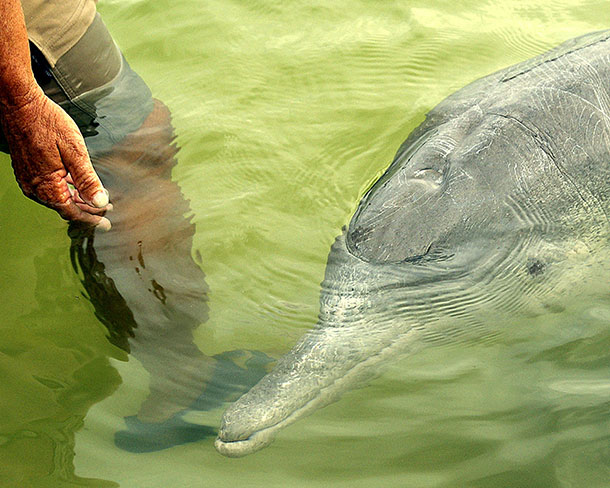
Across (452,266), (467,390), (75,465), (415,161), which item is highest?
(415,161)

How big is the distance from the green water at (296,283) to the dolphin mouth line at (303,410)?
0.18ft

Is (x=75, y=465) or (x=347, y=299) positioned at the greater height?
(x=347, y=299)

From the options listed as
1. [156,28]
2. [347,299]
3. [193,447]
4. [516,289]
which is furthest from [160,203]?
[156,28]

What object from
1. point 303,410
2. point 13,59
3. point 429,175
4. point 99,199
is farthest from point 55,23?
point 303,410

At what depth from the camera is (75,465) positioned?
337 centimetres

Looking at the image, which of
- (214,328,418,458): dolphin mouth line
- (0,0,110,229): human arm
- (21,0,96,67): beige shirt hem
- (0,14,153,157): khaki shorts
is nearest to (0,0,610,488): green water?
(214,328,418,458): dolphin mouth line

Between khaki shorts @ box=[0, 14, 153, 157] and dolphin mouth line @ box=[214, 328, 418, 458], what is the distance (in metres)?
2.37

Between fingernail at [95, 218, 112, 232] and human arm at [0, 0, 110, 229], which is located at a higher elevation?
human arm at [0, 0, 110, 229]

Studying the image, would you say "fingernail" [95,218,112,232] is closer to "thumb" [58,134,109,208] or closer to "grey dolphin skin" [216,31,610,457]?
"thumb" [58,134,109,208]

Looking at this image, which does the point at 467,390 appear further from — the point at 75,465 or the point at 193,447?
the point at 75,465

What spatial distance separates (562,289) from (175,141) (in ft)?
9.83

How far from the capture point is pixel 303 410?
3.57 metres

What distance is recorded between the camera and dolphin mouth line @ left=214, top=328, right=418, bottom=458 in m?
3.34

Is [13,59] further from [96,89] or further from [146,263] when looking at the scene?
[146,263]
